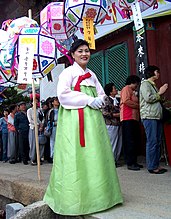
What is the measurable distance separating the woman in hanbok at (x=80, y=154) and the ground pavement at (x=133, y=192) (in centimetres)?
18

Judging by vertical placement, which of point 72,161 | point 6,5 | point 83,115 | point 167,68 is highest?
point 6,5

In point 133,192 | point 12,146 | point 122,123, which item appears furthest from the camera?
point 12,146

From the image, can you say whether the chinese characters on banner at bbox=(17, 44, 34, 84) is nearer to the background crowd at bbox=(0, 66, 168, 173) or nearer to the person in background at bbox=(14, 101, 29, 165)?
the background crowd at bbox=(0, 66, 168, 173)

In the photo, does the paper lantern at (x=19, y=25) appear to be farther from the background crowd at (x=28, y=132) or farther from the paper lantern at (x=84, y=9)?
the background crowd at (x=28, y=132)

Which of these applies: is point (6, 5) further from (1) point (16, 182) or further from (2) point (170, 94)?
(1) point (16, 182)

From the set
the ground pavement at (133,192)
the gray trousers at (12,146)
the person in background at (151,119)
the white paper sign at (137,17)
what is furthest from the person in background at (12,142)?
the white paper sign at (137,17)

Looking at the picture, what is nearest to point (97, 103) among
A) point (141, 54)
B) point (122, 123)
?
point (122, 123)

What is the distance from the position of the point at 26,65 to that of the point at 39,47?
332 mm

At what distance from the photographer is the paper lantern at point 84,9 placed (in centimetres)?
414

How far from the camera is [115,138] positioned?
5.60 metres

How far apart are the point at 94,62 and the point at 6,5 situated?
18.2 feet

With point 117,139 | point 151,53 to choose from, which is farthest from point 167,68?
point 117,139

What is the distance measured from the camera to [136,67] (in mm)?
6449

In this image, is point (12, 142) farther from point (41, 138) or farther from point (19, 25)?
point (19, 25)
